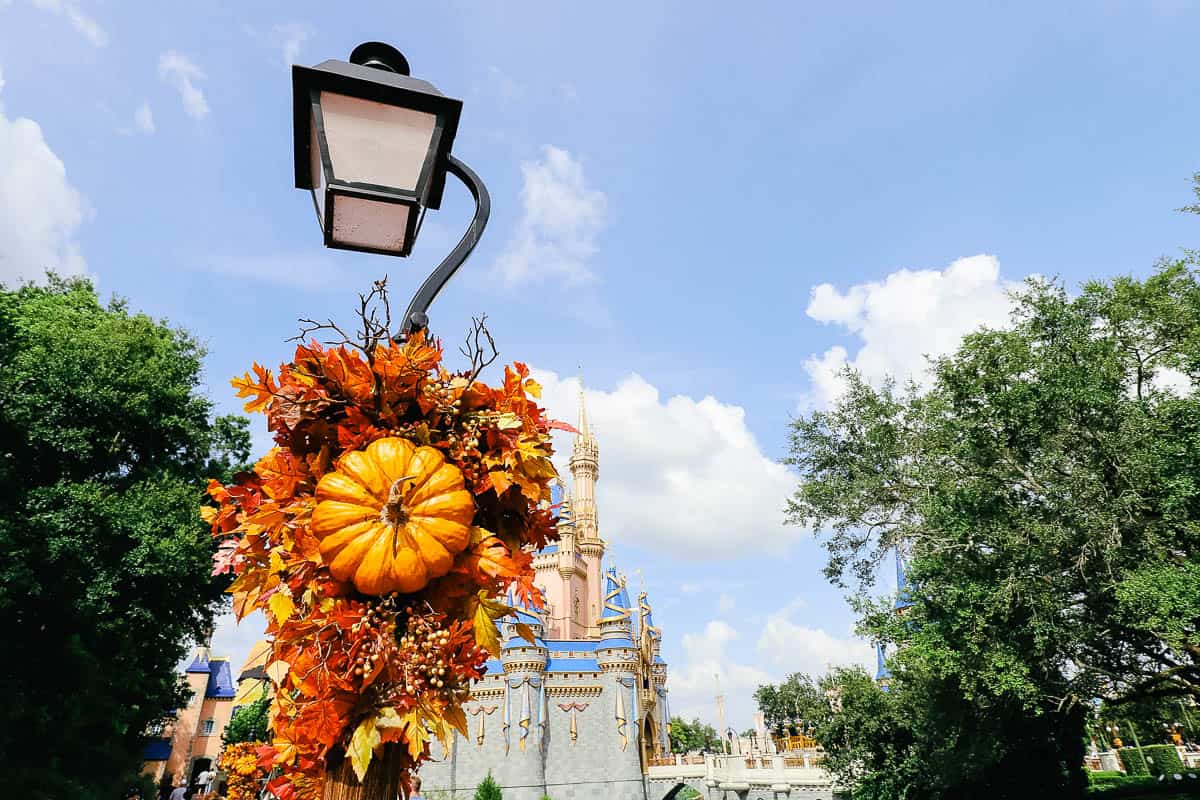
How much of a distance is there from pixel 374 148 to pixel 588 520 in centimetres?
5214

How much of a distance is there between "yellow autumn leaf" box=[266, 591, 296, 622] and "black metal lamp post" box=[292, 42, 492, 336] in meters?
0.97

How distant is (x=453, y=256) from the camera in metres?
2.67

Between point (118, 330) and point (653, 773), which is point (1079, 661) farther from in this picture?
point (653, 773)

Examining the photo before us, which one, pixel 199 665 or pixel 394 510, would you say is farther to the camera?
pixel 199 665

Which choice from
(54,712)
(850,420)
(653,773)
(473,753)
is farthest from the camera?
(653,773)

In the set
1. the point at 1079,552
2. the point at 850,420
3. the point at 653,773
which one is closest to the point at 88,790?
the point at 850,420

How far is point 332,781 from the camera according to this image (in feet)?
6.75

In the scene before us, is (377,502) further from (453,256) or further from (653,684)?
(653,684)

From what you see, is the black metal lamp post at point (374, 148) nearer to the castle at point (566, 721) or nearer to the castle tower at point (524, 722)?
the castle at point (566, 721)

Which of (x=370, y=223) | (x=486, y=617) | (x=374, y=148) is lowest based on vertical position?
(x=486, y=617)

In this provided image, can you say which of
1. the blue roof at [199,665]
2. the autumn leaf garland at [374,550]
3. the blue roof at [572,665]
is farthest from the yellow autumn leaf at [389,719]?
the blue roof at [199,665]

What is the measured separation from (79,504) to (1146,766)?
146ft

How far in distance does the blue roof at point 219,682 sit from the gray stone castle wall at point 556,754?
1733cm

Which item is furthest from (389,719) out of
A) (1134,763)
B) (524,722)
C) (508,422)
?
(1134,763)
